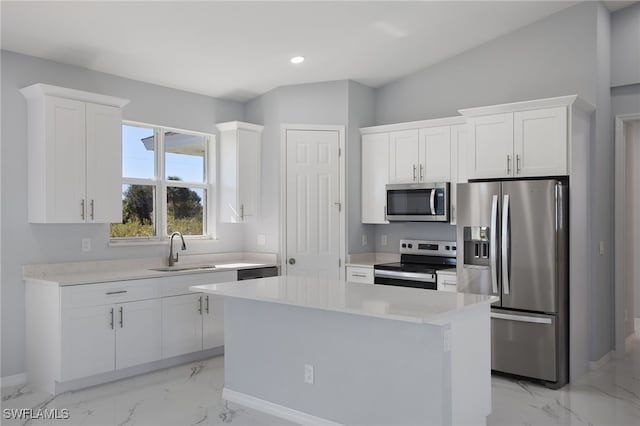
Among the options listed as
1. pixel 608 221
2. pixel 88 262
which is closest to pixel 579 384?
pixel 608 221

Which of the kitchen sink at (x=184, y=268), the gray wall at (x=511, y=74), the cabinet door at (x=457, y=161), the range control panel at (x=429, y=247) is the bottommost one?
the kitchen sink at (x=184, y=268)

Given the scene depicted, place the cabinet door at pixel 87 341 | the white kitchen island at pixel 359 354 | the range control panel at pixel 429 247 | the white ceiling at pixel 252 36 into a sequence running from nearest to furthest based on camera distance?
the white kitchen island at pixel 359 354
the white ceiling at pixel 252 36
the cabinet door at pixel 87 341
the range control panel at pixel 429 247

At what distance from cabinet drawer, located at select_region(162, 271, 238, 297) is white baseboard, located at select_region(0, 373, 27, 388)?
1248 mm

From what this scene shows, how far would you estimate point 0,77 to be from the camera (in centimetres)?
412

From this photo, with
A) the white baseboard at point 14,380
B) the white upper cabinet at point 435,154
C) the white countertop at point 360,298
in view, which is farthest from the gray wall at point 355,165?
the white baseboard at point 14,380

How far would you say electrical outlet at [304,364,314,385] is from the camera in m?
3.33

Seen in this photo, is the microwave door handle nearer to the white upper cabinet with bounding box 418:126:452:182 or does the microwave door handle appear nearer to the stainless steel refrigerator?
the white upper cabinet with bounding box 418:126:452:182

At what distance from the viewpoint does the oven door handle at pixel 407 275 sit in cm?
483

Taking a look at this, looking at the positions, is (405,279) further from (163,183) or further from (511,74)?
(163,183)

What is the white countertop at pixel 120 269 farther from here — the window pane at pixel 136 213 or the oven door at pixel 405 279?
the oven door at pixel 405 279

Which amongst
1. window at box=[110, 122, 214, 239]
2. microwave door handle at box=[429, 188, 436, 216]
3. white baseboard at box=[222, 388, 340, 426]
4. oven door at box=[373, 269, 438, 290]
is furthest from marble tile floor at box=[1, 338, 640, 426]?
microwave door handle at box=[429, 188, 436, 216]

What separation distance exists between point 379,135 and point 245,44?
1.80 m

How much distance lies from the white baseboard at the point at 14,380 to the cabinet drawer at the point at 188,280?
1.25 meters

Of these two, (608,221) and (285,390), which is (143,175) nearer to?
(285,390)
